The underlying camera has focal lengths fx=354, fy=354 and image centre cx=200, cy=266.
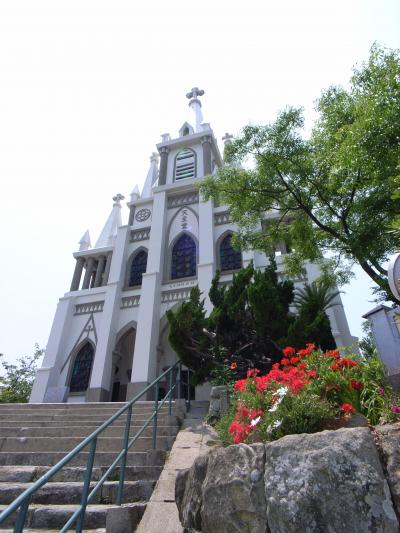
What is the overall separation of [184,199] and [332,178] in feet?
41.3

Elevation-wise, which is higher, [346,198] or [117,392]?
[346,198]

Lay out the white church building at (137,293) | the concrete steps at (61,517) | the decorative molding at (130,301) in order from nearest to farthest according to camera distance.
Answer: the concrete steps at (61,517) → the white church building at (137,293) → the decorative molding at (130,301)

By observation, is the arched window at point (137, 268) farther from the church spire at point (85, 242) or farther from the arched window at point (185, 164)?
the arched window at point (185, 164)

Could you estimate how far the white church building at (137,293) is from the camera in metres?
14.8

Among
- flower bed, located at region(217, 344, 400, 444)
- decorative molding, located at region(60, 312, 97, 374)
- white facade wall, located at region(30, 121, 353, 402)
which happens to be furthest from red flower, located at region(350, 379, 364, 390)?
decorative molding, located at region(60, 312, 97, 374)

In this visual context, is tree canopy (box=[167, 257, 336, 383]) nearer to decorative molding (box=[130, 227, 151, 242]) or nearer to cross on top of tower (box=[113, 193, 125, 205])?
decorative molding (box=[130, 227, 151, 242])

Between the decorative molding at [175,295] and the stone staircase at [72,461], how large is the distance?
25.8 feet

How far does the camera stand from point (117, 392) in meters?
16.3

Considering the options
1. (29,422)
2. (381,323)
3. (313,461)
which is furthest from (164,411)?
(313,461)

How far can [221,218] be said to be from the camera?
1777 cm

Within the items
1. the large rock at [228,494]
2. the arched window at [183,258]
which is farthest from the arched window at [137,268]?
the large rock at [228,494]

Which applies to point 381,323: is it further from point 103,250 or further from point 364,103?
point 103,250

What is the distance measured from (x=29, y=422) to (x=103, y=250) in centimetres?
1412

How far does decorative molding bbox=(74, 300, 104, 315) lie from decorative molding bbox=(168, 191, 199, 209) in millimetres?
6514
